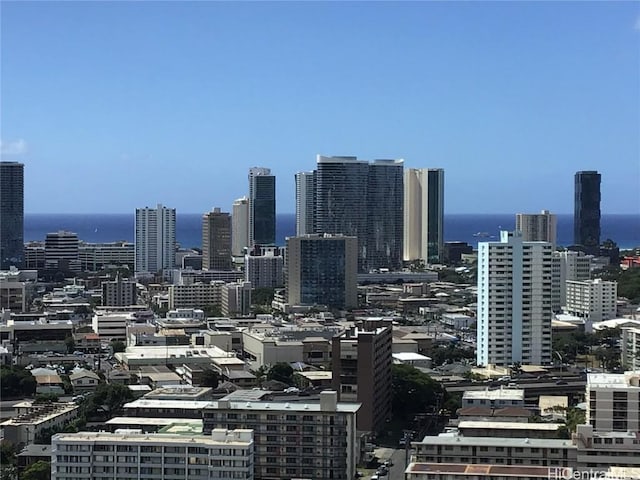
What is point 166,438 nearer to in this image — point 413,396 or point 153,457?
point 153,457

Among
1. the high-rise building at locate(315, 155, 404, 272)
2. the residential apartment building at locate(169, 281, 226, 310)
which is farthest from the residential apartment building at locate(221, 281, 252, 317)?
the high-rise building at locate(315, 155, 404, 272)

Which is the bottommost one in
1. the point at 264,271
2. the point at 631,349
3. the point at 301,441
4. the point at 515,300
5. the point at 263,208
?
the point at 301,441

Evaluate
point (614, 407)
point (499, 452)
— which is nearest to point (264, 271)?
point (614, 407)

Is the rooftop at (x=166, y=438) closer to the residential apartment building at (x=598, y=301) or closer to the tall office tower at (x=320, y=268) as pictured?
the residential apartment building at (x=598, y=301)

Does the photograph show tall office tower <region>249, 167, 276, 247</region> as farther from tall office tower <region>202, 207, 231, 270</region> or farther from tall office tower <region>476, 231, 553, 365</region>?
tall office tower <region>476, 231, 553, 365</region>

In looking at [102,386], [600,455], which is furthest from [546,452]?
[102,386]

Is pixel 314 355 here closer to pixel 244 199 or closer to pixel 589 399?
pixel 589 399
